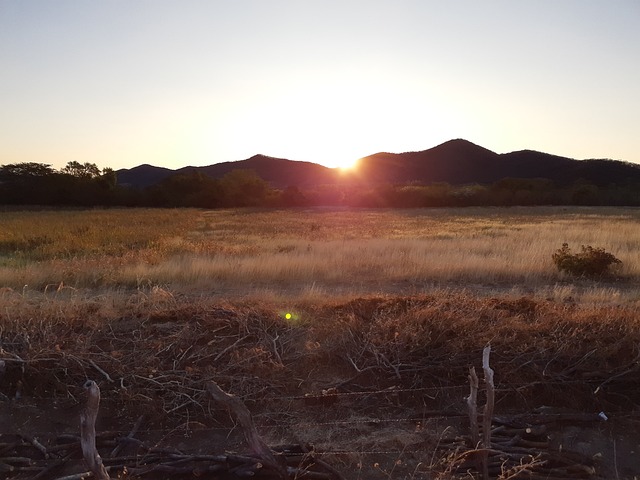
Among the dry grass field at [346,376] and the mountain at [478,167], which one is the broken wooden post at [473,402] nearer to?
the dry grass field at [346,376]

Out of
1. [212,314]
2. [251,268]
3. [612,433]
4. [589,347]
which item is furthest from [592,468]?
[251,268]

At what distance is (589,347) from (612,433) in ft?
4.48

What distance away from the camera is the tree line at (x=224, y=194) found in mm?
66875

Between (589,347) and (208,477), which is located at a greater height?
(589,347)

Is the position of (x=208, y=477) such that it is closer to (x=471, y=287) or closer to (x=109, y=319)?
(x=109, y=319)

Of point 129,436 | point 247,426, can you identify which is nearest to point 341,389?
point 247,426

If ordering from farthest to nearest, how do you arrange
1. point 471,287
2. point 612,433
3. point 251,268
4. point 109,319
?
point 251,268 → point 471,287 → point 109,319 → point 612,433

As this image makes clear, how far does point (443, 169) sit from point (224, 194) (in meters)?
72.1

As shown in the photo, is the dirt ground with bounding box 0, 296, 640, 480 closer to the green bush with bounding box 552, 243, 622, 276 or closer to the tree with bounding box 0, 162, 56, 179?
the green bush with bounding box 552, 243, 622, 276

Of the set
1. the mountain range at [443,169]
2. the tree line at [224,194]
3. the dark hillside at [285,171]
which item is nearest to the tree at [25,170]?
the tree line at [224,194]

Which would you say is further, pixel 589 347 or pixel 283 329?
pixel 283 329

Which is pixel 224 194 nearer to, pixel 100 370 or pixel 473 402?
pixel 100 370

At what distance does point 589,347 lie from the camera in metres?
6.42

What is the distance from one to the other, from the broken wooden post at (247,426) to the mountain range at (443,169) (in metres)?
98.6
